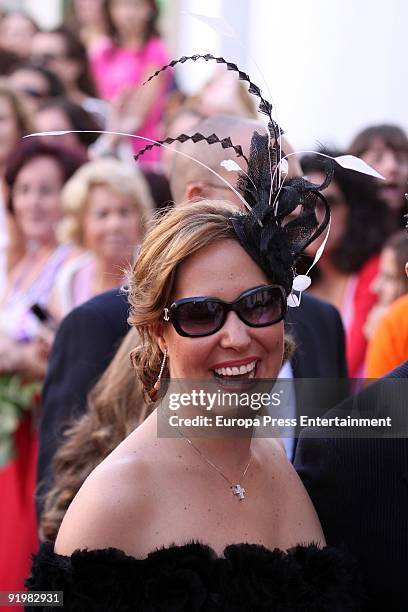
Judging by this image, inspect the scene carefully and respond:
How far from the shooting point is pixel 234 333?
2.32 m

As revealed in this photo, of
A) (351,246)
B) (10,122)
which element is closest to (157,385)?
(351,246)

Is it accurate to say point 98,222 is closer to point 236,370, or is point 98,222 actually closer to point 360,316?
point 360,316

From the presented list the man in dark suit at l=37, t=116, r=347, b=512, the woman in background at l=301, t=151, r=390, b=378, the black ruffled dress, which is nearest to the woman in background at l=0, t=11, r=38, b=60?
the woman in background at l=301, t=151, r=390, b=378

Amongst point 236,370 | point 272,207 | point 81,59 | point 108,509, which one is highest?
point 81,59

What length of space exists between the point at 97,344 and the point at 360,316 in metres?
2.11

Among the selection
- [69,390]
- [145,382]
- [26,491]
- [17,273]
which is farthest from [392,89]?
[145,382]

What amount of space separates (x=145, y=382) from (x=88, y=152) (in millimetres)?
4266

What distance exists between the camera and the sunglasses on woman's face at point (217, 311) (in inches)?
91.8

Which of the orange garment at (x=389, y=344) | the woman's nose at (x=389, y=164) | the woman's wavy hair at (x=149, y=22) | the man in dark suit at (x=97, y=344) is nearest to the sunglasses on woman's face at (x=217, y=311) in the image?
the man in dark suit at (x=97, y=344)

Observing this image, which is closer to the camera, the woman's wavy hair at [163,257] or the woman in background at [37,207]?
the woman's wavy hair at [163,257]

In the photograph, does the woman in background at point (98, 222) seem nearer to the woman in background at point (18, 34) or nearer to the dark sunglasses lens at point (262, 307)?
the dark sunglasses lens at point (262, 307)

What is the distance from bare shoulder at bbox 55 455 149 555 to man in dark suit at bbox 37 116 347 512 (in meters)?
1.19

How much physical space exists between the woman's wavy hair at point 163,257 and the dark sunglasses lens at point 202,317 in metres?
0.09

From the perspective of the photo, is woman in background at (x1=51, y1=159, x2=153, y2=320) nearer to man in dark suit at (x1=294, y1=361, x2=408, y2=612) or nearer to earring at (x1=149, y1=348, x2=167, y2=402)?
man in dark suit at (x1=294, y1=361, x2=408, y2=612)
